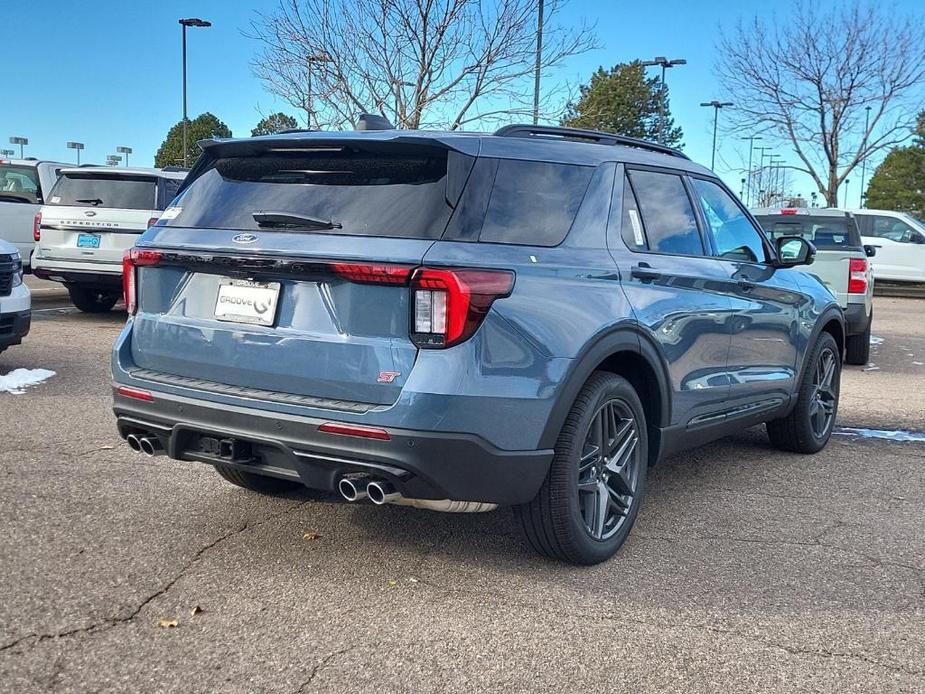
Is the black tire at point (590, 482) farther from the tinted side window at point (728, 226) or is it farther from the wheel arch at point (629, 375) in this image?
the tinted side window at point (728, 226)

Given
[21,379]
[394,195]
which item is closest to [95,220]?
[21,379]

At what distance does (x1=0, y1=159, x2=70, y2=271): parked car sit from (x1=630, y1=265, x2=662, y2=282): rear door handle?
10.9m

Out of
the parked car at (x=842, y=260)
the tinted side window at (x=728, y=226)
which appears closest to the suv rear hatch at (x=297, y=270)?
the tinted side window at (x=728, y=226)

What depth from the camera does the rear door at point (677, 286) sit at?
4211 mm

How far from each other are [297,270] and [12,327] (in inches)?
194

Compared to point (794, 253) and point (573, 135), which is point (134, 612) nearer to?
point (573, 135)

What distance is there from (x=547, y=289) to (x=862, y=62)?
29121mm

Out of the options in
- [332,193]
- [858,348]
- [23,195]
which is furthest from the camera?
[23,195]

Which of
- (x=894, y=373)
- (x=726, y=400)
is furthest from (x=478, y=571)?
A: (x=894, y=373)

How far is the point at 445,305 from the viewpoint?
10.9 ft

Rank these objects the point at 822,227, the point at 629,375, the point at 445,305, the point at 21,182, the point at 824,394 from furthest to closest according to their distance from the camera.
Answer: the point at 21,182 → the point at 822,227 → the point at 824,394 → the point at 629,375 → the point at 445,305

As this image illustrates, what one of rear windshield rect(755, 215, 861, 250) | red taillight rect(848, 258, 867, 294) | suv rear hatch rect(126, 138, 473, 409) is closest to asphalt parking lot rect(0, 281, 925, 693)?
suv rear hatch rect(126, 138, 473, 409)

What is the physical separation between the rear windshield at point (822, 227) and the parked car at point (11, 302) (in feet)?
26.1

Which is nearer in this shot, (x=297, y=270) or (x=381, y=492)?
(x=381, y=492)
